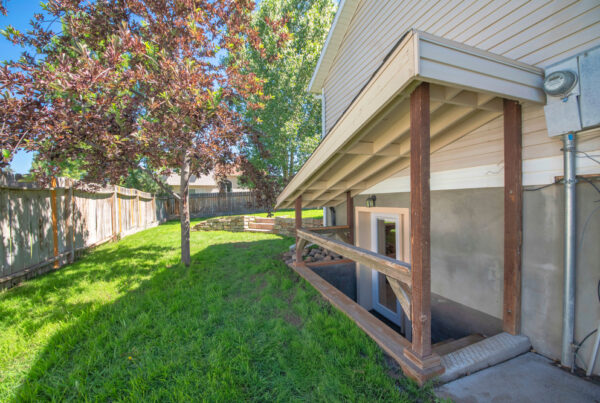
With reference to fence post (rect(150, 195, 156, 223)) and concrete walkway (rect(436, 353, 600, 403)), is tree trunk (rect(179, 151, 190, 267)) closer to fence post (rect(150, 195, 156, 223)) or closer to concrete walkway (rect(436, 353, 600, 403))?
concrete walkway (rect(436, 353, 600, 403))

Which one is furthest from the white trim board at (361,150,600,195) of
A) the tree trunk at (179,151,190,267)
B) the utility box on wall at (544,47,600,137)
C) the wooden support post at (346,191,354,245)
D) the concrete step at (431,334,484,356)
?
the tree trunk at (179,151,190,267)

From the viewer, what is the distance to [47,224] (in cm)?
472

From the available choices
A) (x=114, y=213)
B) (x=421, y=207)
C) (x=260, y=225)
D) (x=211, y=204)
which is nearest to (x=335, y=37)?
(x=421, y=207)

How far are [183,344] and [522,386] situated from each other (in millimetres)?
2965

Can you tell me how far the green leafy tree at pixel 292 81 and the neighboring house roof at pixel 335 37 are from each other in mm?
7005

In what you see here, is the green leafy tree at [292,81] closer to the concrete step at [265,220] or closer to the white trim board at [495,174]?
the concrete step at [265,220]

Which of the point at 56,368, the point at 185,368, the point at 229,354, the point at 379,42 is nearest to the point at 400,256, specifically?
the point at 229,354

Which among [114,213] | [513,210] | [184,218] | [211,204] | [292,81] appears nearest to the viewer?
[513,210]

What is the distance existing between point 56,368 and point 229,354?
1567 mm

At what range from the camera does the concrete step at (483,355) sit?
1.81m

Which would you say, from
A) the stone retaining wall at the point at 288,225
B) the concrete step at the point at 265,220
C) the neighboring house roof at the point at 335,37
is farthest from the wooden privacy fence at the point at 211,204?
the neighboring house roof at the point at 335,37

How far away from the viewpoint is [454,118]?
2199 millimetres

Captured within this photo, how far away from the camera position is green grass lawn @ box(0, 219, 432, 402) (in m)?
1.88

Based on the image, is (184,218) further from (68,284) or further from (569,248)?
(569,248)
